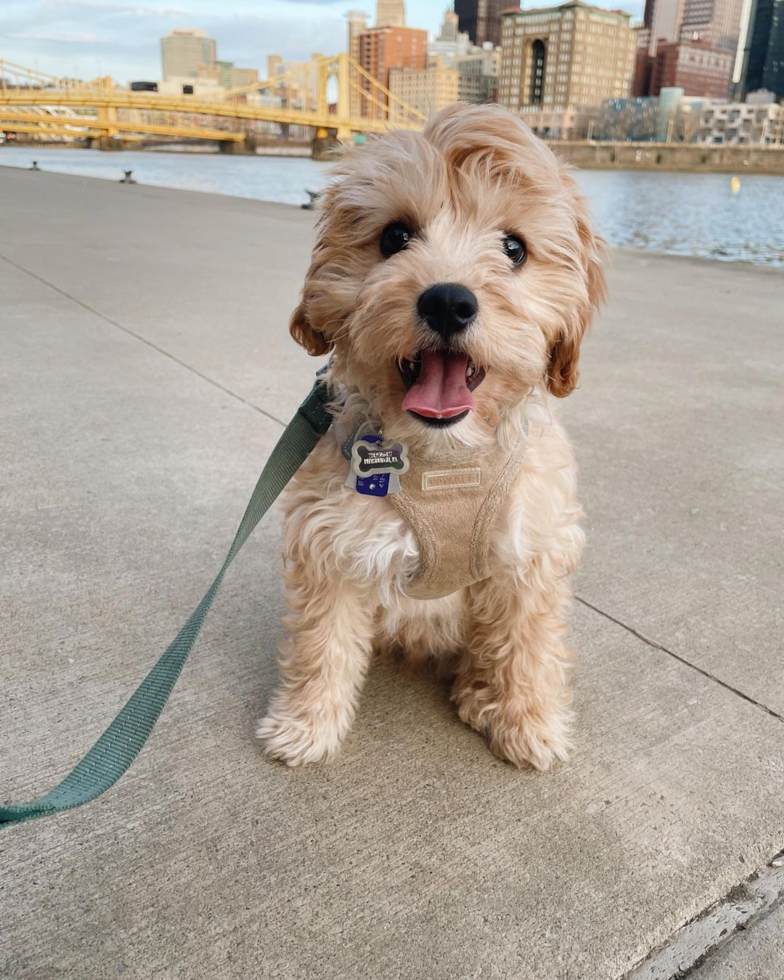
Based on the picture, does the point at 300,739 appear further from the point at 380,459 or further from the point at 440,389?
the point at 440,389

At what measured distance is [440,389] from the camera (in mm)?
1794

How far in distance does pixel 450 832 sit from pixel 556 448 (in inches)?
39.6

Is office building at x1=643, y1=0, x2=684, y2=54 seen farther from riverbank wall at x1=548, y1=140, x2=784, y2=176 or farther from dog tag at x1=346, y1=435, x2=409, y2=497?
dog tag at x1=346, y1=435, x2=409, y2=497

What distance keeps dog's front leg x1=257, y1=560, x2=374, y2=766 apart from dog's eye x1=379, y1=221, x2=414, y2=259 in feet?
2.68

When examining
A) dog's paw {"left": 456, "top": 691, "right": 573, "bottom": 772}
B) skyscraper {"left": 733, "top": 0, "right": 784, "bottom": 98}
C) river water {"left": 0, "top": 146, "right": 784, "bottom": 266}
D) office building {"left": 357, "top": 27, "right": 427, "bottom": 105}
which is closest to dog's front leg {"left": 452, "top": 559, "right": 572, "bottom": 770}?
dog's paw {"left": 456, "top": 691, "right": 573, "bottom": 772}

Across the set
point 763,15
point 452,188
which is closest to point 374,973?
point 452,188

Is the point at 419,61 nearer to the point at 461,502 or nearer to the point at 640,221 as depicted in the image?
the point at 640,221

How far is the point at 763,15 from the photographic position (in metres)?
128

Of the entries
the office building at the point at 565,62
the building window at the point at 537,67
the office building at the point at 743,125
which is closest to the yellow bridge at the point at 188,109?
the office building at the point at 565,62

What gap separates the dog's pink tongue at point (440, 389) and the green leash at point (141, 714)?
40 centimetres

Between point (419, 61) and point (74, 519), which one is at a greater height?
point (419, 61)

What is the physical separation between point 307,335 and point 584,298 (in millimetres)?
697

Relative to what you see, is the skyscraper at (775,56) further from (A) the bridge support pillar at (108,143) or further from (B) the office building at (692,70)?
(A) the bridge support pillar at (108,143)

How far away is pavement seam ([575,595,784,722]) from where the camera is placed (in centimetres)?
231
